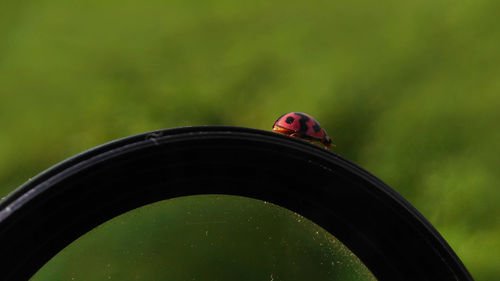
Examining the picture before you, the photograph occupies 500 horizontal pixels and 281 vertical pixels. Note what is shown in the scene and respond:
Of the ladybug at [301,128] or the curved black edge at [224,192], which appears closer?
the curved black edge at [224,192]

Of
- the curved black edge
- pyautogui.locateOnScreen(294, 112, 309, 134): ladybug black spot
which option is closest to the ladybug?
pyautogui.locateOnScreen(294, 112, 309, 134): ladybug black spot

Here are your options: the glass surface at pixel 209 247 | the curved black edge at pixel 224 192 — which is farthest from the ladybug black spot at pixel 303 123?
the glass surface at pixel 209 247

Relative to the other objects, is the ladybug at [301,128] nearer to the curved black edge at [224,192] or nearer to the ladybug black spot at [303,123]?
the ladybug black spot at [303,123]

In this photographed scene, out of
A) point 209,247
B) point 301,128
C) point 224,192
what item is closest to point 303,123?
point 301,128

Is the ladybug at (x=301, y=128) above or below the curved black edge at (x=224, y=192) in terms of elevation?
above

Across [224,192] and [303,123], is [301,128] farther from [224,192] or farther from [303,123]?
[224,192]

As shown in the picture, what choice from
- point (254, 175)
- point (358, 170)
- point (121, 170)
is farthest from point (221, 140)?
point (358, 170)

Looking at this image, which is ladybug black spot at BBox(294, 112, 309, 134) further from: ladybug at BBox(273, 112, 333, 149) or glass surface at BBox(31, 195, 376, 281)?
glass surface at BBox(31, 195, 376, 281)
